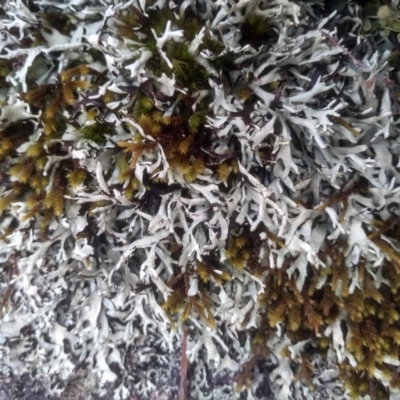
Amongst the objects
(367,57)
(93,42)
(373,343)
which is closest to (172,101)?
(93,42)

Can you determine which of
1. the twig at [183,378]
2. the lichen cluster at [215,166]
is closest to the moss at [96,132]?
the lichen cluster at [215,166]

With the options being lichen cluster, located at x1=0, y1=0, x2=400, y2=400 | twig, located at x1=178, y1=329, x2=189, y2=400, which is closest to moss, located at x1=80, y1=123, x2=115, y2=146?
lichen cluster, located at x1=0, y1=0, x2=400, y2=400

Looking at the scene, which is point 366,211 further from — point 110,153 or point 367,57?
point 110,153

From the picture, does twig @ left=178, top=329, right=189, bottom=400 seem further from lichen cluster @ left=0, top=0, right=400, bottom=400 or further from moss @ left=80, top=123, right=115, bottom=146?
moss @ left=80, top=123, right=115, bottom=146

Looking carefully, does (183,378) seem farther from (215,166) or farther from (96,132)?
(96,132)

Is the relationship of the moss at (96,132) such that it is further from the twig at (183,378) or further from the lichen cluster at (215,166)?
the twig at (183,378)

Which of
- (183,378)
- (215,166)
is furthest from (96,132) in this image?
(183,378)

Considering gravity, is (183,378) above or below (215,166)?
below

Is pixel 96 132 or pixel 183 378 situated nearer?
pixel 96 132
